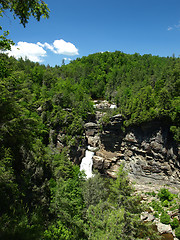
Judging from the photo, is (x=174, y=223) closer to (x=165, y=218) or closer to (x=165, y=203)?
(x=165, y=218)

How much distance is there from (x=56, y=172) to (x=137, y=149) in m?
20.2

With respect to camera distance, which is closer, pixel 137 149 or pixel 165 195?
pixel 165 195

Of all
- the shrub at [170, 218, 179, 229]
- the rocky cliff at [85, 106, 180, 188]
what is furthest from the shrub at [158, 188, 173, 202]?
the shrub at [170, 218, 179, 229]

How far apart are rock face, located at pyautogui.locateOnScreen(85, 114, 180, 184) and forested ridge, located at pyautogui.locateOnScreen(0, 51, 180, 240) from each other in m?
2.50

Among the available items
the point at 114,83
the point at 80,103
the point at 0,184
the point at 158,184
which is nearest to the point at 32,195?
the point at 0,184

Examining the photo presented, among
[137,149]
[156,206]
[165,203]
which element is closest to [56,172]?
[156,206]

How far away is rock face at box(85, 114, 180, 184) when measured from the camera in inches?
1116

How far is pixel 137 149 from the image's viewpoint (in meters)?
32.3

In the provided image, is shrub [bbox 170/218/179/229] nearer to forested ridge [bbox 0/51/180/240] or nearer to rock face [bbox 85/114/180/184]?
forested ridge [bbox 0/51/180/240]

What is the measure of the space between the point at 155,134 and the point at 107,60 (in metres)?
70.1

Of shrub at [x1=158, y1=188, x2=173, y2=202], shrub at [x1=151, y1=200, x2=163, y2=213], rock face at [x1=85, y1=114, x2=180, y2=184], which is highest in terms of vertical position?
rock face at [x1=85, y1=114, x2=180, y2=184]

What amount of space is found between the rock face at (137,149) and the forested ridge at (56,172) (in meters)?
2.50

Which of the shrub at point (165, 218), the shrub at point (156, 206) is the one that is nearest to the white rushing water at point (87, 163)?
the shrub at point (156, 206)

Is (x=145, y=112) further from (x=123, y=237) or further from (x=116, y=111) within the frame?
(x=123, y=237)
